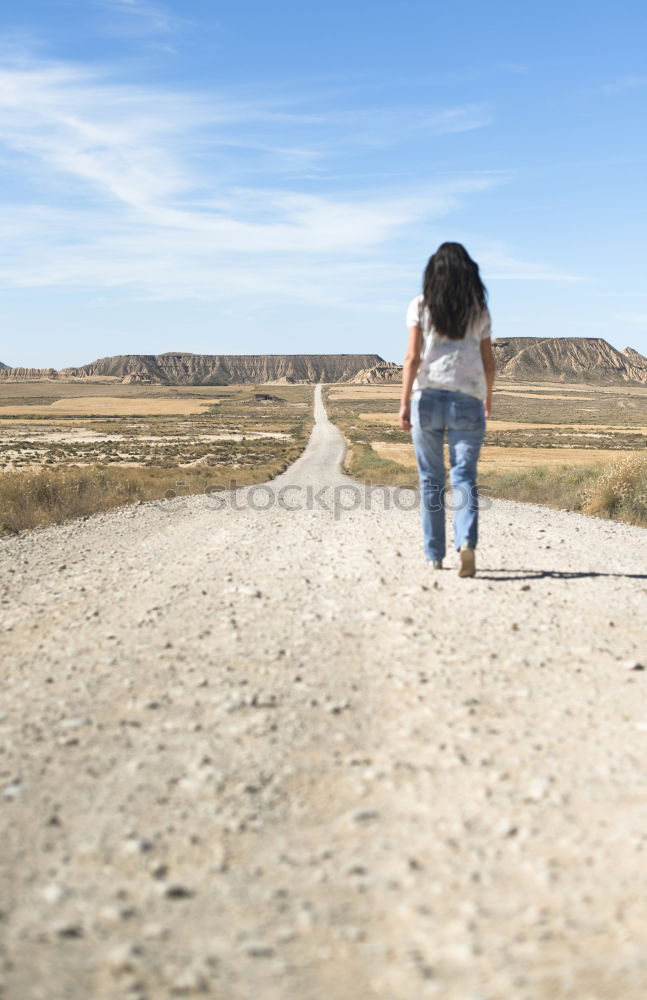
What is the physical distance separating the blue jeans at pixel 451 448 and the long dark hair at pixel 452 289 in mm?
519

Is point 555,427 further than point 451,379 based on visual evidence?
Yes

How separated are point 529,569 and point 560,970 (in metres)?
5.19

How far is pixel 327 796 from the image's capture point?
9.64 feet

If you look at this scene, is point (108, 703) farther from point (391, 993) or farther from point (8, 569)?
point (8, 569)

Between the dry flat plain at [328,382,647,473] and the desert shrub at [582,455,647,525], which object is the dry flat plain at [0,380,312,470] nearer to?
the dry flat plain at [328,382,647,473]

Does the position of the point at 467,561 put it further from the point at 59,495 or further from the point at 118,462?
the point at 118,462

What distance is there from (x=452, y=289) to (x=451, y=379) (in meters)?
0.65

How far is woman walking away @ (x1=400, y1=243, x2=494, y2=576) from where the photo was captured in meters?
6.02

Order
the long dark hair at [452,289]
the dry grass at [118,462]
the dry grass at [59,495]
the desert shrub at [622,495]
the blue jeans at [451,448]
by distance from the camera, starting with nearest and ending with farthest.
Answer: the long dark hair at [452,289] → the blue jeans at [451,448] → the dry grass at [59,495] → the desert shrub at [622,495] → the dry grass at [118,462]

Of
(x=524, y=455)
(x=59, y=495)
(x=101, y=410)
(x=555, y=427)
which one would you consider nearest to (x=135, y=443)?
(x=524, y=455)

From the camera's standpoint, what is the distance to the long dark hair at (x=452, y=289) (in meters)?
5.97

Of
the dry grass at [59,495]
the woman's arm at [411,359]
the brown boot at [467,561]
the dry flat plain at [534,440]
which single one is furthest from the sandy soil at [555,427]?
the woman's arm at [411,359]

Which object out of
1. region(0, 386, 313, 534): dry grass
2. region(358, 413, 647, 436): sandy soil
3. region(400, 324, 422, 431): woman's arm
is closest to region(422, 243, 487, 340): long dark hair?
region(400, 324, 422, 431): woman's arm

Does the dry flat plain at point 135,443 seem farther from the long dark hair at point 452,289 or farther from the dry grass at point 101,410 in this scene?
the long dark hair at point 452,289
